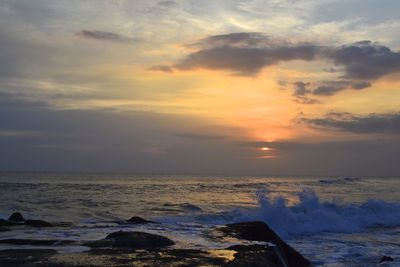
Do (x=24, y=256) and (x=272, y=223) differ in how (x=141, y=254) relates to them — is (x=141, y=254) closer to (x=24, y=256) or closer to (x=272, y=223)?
(x=24, y=256)

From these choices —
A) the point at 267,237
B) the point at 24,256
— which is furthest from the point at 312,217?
the point at 24,256

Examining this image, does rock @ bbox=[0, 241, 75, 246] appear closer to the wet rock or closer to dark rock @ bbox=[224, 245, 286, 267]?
the wet rock

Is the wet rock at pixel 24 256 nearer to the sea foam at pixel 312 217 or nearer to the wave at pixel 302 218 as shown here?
the wave at pixel 302 218

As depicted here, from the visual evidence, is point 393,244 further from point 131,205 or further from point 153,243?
point 131,205

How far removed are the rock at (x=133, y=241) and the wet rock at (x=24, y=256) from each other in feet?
5.41

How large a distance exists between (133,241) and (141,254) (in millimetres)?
1554

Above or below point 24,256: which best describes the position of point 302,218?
below

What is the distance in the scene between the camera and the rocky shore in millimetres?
10930

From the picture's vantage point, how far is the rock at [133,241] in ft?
44.0

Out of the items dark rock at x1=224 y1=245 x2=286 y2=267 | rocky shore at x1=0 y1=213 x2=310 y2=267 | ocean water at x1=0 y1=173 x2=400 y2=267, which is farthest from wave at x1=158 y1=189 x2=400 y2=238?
dark rock at x1=224 y1=245 x2=286 y2=267

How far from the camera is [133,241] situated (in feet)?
44.9

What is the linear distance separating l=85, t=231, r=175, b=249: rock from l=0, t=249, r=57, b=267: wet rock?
65.0 inches

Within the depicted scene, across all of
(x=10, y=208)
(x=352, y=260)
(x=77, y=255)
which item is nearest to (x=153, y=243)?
(x=77, y=255)

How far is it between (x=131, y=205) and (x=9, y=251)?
25.2m
